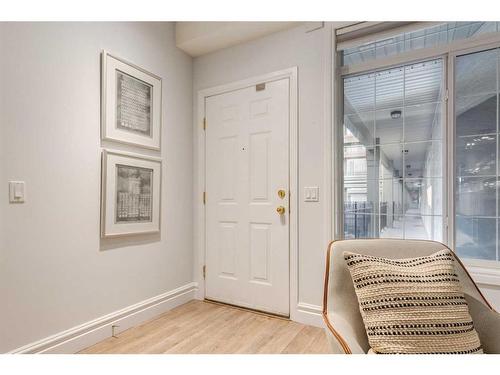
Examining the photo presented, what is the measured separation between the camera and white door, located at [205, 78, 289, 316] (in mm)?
2531

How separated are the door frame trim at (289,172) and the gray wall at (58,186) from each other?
0.53 meters

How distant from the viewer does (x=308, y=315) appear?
2357mm

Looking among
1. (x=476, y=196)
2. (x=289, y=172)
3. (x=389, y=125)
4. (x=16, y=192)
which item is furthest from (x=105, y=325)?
(x=476, y=196)

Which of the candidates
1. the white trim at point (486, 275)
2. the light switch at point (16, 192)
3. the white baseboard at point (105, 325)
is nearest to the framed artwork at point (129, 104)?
the light switch at point (16, 192)

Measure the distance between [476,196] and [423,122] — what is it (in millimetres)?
616

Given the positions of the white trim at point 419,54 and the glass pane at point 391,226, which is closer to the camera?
the white trim at point 419,54

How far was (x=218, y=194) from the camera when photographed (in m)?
2.86

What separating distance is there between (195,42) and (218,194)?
1.42 meters

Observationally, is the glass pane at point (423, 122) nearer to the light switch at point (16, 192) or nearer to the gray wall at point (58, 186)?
the gray wall at point (58, 186)

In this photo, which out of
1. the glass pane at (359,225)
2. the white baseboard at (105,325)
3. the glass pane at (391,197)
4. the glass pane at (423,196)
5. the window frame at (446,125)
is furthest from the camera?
the glass pane at (359,225)

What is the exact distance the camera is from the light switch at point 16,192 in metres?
1.65

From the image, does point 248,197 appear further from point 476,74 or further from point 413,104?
point 476,74
